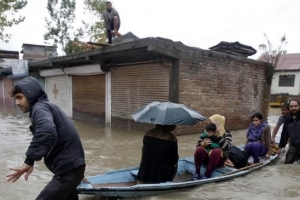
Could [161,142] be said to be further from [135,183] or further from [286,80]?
[286,80]

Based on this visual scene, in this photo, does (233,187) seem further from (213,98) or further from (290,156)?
(213,98)

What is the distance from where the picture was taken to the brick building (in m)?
8.87

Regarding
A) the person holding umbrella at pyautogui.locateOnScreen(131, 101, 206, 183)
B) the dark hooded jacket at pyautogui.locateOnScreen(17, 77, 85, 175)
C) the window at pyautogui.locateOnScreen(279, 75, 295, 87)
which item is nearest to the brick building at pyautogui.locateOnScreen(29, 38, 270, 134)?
the person holding umbrella at pyautogui.locateOnScreen(131, 101, 206, 183)

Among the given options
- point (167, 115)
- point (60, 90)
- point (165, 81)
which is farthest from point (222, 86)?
point (60, 90)

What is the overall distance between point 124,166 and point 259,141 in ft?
9.73

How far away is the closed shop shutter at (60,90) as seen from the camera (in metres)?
14.6

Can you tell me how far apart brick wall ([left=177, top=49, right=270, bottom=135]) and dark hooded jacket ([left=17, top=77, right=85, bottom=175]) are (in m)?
6.74

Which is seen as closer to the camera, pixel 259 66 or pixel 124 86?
pixel 124 86

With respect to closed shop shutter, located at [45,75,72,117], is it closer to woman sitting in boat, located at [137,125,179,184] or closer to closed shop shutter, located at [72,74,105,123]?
closed shop shutter, located at [72,74,105,123]

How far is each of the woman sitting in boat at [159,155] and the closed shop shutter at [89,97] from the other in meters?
8.30

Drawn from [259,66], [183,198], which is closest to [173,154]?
[183,198]

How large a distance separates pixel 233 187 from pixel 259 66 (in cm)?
898

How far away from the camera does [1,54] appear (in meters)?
33.4

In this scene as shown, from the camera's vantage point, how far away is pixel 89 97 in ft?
42.1
